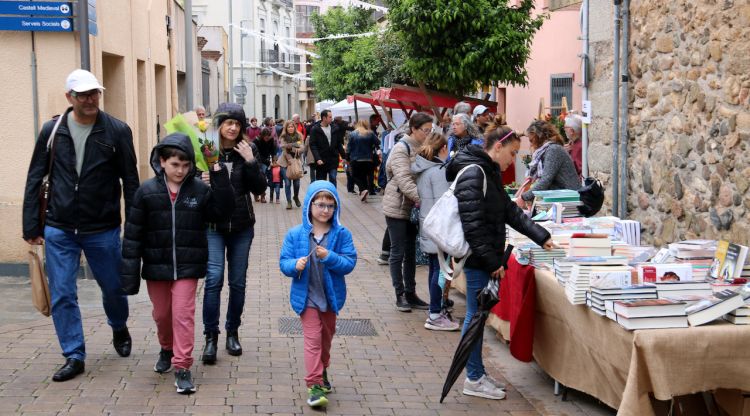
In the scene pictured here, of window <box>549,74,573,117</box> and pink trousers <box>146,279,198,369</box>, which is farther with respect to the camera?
window <box>549,74,573,117</box>

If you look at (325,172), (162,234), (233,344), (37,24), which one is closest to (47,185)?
(162,234)

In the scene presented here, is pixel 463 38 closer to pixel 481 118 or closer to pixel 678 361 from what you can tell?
pixel 481 118

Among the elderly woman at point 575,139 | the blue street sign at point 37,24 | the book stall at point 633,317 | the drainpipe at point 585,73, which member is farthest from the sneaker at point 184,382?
the elderly woman at point 575,139

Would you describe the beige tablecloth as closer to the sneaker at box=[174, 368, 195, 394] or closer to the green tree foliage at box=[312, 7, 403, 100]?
the sneaker at box=[174, 368, 195, 394]

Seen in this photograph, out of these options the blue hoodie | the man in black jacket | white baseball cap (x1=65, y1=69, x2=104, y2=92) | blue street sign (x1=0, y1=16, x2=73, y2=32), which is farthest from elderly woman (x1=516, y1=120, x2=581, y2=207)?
the man in black jacket

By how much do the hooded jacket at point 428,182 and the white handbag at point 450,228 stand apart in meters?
2.29

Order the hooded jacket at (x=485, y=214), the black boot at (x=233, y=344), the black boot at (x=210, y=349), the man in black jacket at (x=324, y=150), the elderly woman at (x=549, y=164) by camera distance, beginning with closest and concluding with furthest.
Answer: the hooded jacket at (x=485, y=214) → the black boot at (x=210, y=349) → the black boot at (x=233, y=344) → the elderly woman at (x=549, y=164) → the man in black jacket at (x=324, y=150)

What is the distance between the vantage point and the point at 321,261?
593 centimetres

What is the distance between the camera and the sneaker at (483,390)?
632 cm

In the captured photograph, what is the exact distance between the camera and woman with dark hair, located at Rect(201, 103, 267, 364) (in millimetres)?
6891

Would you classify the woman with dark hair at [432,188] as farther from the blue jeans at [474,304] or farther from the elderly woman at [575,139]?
the elderly woman at [575,139]

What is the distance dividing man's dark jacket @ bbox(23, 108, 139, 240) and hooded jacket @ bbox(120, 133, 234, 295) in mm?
299

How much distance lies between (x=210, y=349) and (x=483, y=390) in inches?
77.9

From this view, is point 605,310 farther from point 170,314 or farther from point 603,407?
point 170,314
